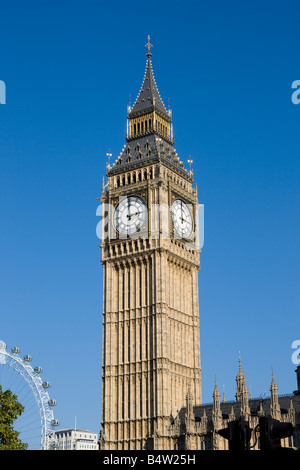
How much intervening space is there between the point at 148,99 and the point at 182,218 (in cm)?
1865

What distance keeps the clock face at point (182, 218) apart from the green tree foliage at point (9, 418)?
36.0 metres

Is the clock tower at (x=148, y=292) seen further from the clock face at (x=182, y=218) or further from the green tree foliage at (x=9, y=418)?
the green tree foliage at (x=9, y=418)

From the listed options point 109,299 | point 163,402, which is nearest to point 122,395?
point 163,402

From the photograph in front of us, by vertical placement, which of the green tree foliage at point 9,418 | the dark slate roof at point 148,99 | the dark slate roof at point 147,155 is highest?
the dark slate roof at point 148,99

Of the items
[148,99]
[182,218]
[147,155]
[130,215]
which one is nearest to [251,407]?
[182,218]

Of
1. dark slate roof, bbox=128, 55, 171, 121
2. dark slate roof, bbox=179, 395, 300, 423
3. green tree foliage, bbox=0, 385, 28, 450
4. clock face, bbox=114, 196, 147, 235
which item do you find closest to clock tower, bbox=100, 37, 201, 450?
clock face, bbox=114, 196, 147, 235

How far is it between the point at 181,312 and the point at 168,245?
880 centimetres

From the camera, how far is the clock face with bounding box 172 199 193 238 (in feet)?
317

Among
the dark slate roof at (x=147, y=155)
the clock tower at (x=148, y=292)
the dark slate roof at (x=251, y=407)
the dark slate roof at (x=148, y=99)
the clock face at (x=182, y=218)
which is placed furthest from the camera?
the dark slate roof at (x=148, y=99)

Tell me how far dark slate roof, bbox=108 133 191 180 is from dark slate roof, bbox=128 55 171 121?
13.8 feet

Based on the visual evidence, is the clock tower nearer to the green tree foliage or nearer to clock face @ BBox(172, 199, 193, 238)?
clock face @ BBox(172, 199, 193, 238)

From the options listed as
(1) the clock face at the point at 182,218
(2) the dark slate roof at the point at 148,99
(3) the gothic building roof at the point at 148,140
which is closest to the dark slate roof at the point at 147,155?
(3) the gothic building roof at the point at 148,140

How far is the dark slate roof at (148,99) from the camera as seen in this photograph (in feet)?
341
